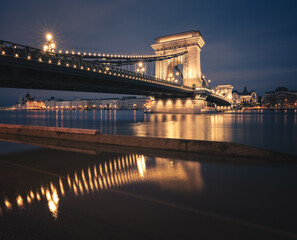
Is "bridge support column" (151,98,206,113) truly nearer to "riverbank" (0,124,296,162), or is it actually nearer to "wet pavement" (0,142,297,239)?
"riverbank" (0,124,296,162)

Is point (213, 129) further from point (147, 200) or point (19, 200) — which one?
point (19, 200)

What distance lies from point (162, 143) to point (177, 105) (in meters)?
59.3

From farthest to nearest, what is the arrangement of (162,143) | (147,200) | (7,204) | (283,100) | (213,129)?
(283,100) → (213,129) → (162,143) → (147,200) → (7,204)

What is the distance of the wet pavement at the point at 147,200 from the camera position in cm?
392

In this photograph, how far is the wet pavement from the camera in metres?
3.92

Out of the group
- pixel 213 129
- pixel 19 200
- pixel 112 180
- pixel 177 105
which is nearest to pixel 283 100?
pixel 177 105

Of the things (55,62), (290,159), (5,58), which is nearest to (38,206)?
(290,159)

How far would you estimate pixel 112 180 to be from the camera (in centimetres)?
677

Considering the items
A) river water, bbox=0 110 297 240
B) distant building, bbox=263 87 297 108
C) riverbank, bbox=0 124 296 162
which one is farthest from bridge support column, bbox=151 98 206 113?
distant building, bbox=263 87 297 108

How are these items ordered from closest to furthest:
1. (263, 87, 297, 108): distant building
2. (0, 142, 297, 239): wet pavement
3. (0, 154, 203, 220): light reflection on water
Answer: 1. (0, 142, 297, 239): wet pavement
2. (0, 154, 203, 220): light reflection on water
3. (263, 87, 297, 108): distant building

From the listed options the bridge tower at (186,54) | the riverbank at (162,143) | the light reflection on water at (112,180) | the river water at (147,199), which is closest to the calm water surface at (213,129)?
the riverbank at (162,143)

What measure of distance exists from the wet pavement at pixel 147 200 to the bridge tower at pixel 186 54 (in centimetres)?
6451

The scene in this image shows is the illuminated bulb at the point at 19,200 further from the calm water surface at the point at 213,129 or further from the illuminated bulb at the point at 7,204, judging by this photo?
the calm water surface at the point at 213,129

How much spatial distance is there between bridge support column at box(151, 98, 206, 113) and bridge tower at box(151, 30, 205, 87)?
617 cm
